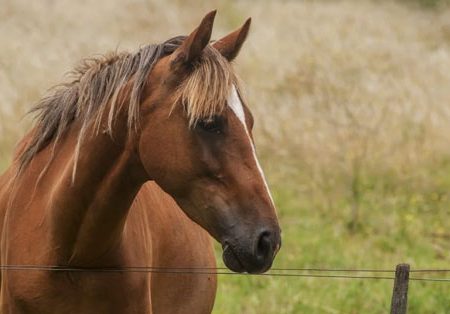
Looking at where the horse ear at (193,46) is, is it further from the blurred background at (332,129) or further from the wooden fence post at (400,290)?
the blurred background at (332,129)

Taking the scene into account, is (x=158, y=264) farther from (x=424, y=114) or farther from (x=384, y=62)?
(x=384, y=62)

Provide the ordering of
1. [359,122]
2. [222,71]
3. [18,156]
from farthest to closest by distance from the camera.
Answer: [359,122] → [18,156] → [222,71]

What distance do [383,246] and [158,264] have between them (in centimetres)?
492

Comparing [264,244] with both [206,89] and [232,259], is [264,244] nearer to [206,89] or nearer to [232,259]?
[232,259]

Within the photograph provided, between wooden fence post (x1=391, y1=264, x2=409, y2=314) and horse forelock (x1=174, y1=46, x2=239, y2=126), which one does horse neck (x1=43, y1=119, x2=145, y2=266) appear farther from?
wooden fence post (x1=391, y1=264, x2=409, y2=314)

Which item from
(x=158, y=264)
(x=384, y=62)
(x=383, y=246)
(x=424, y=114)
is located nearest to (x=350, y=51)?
(x=384, y=62)

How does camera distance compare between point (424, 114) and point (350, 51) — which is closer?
point (424, 114)

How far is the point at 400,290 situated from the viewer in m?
4.29

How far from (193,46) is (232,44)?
0.30 meters

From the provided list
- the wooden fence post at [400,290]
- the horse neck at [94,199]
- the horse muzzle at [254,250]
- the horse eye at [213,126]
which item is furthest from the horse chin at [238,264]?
the wooden fence post at [400,290]

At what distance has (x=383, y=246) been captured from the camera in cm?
933

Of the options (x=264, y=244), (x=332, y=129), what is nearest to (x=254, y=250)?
(x=264, y=244)

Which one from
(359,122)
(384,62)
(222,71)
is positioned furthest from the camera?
(384,62)

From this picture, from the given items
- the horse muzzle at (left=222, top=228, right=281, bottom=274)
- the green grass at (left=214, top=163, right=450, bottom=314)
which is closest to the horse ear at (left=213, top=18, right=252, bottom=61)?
the horse muzzle at (left=222, top=228, right=281, bottom=274)
